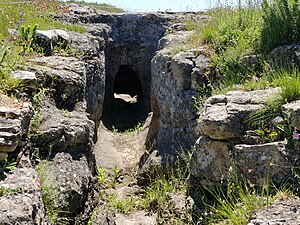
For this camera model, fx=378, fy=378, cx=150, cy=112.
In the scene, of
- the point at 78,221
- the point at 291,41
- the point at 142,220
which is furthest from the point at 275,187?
the point at 291,41

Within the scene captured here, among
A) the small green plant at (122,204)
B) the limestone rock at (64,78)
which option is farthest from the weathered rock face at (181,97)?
the limestone rock at (64,78)

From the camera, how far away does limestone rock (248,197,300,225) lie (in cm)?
→ 349

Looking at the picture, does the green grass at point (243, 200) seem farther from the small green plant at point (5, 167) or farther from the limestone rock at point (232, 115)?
the small green plant at point (5, 167)

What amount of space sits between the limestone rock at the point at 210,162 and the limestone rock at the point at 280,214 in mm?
1097

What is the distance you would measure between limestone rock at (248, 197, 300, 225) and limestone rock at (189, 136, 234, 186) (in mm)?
1097

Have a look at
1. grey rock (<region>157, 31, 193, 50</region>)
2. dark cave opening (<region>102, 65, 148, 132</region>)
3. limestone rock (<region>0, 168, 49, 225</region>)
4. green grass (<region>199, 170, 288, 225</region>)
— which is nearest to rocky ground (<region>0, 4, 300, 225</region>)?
limestone rock (<region>0, 168, 49, 225</region>)

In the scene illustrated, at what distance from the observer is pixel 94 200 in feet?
17.9

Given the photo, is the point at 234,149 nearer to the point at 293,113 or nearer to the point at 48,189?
the point at 293,113

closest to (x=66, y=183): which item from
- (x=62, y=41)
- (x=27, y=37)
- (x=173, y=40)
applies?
(x=27, y=37)

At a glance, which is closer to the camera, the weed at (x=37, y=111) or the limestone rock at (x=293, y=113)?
the limestone rock at (x=293, y=113)

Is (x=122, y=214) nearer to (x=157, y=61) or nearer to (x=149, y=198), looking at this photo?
(x=149, y=198)

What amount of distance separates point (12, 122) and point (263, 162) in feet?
9.57

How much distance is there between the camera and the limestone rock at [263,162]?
436 cm

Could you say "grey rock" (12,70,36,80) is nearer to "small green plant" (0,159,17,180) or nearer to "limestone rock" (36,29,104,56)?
"small green plant" (0,159,17,180)
